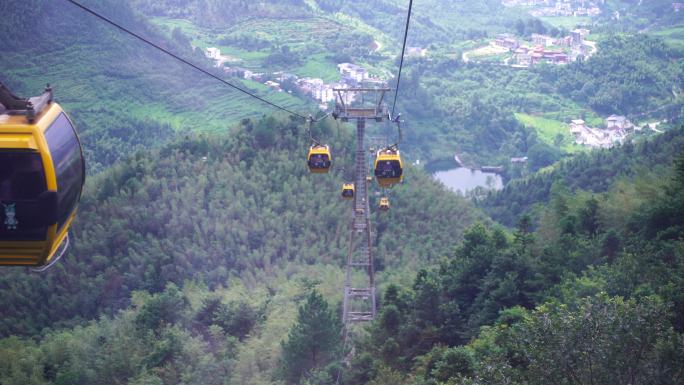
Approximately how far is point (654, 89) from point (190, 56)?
116 ft

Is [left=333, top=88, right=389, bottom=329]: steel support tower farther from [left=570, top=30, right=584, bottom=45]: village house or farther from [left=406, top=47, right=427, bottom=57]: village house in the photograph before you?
[left=570, top=30, right=584, bottom=45]: village house

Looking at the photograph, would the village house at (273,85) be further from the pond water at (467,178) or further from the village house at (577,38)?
the village house at (577,38)

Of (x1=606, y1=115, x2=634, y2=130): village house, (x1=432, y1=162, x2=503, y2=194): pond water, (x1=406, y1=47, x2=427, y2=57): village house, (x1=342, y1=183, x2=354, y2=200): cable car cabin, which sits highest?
(x1=342, y1=183, x2=354, y2=200): cable car cabin

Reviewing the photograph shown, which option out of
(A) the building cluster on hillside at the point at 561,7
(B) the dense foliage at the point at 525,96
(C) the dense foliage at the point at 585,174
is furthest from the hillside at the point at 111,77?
(A) the building cluster on hillside at the point at 561,7

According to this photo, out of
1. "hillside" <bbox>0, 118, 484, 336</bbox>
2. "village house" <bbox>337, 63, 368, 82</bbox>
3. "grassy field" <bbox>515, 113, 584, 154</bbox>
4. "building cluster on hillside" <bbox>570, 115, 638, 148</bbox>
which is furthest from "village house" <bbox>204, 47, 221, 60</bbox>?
"hillside" <bbox>0, 118, 484, 336</bbox>

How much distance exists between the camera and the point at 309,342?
21234 mm

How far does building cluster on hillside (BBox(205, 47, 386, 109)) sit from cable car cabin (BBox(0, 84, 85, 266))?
2114 inches

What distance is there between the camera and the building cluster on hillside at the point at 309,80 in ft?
213

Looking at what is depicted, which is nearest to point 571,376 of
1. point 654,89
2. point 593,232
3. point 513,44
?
point 593,232

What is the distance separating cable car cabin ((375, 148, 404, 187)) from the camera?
18.1 meters

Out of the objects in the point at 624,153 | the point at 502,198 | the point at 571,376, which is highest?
the point at 571,376

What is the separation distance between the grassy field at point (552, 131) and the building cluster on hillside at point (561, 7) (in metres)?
38.9

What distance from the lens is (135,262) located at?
31.4 metres

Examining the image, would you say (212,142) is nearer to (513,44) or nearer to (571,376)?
(571,376)
